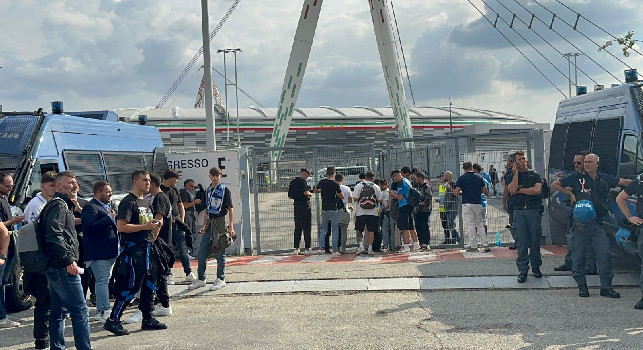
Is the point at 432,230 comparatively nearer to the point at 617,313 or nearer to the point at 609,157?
the point at 609,157

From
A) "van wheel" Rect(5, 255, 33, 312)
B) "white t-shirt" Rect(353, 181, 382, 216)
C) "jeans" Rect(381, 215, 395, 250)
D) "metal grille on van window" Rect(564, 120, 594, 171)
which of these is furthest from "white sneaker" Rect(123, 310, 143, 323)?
"metal grille on van window" Rect(564, 120, 594, 171)

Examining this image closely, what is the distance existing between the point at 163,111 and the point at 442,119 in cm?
2879

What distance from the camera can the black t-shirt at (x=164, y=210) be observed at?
8.24 m

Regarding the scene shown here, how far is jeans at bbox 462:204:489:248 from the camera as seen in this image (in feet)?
43.0

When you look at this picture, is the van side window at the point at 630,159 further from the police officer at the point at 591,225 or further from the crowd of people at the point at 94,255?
the crowd of people at the point at 94,255

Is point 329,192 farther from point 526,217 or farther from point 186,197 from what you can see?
point 526,217

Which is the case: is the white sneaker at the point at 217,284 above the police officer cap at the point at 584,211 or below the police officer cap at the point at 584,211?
below

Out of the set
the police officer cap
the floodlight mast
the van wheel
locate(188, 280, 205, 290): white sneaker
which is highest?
the floodlight mast

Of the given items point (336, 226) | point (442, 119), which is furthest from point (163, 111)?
point (336, 226)

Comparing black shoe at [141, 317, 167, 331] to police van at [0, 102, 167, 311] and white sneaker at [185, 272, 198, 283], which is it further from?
white sneaker at [185, 272, 198, 283]

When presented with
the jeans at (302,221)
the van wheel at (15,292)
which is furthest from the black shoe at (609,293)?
the van wheel at (15,292)

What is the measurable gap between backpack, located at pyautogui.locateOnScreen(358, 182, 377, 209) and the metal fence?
4.24 feet

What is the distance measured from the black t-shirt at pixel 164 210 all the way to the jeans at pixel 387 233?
6739 mm

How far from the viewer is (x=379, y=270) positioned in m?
11.4
